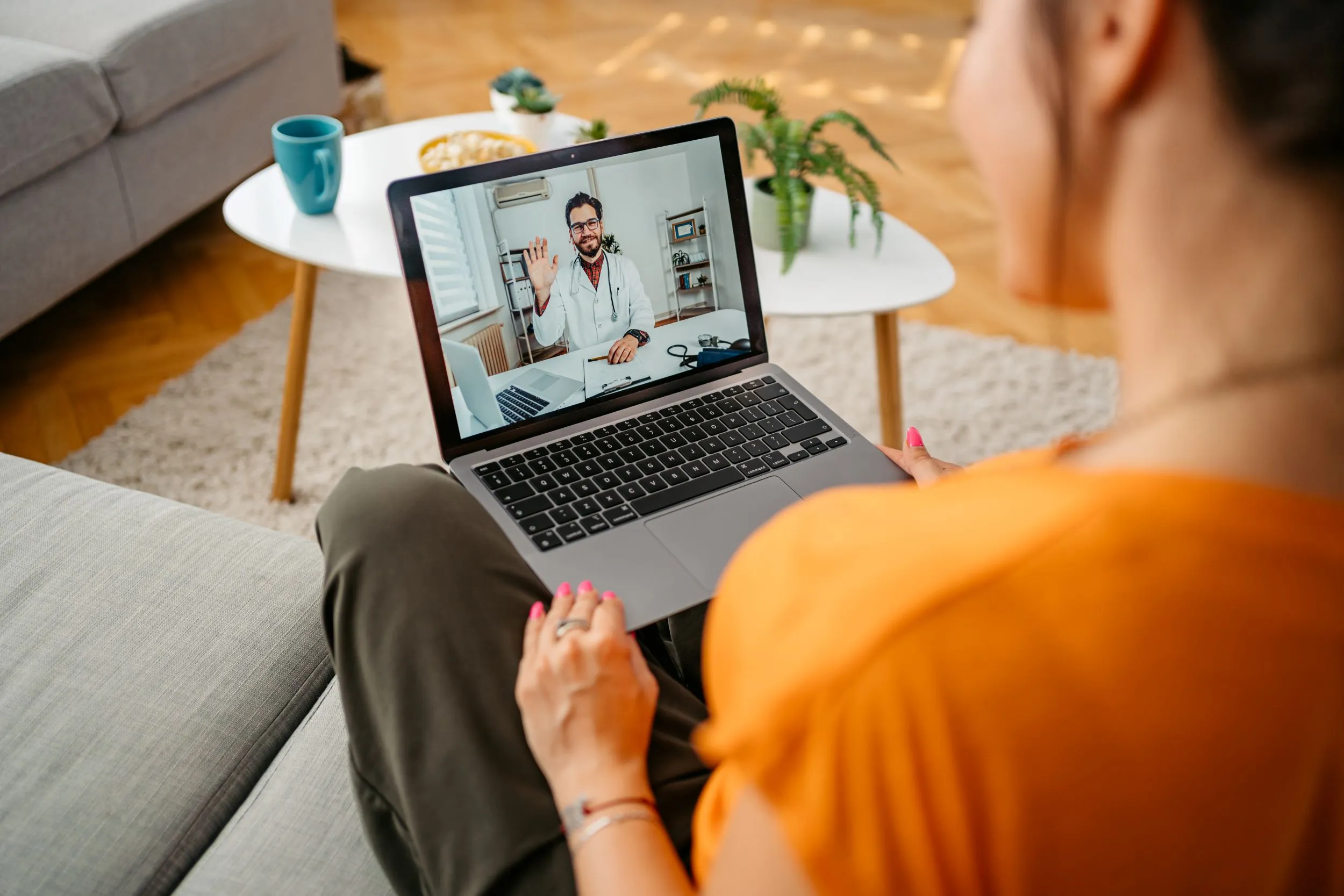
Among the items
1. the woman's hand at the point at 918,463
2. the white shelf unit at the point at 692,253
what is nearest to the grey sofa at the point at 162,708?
the white shelf unit at the point at 692,253

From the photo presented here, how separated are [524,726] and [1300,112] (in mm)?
569

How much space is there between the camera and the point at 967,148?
457mm

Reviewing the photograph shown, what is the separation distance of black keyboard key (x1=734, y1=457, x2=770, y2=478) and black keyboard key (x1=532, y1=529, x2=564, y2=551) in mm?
193

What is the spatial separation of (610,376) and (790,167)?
0.60 m

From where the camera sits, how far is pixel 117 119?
1.99 m

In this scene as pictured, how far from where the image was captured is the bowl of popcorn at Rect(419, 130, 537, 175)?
4.89 feet

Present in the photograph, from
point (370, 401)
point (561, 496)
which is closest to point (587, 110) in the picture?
point (370, 401)

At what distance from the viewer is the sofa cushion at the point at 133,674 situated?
789mm

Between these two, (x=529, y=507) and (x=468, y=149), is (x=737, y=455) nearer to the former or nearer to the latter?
(x=529, y=507)

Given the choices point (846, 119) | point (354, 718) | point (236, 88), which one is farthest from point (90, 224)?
point (354, 718)

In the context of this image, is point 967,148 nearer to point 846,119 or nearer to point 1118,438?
point 1118,438

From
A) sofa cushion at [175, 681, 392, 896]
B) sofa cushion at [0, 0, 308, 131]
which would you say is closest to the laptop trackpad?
sofa cushion at [175, 681, 392, 896]

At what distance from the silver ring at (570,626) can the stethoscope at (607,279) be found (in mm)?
377

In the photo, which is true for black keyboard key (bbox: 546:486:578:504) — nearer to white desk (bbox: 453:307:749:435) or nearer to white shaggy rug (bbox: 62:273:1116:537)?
white desk (bbox: 453:307:749:435)
